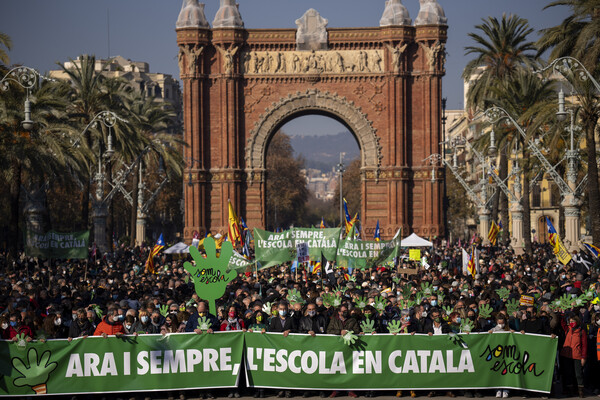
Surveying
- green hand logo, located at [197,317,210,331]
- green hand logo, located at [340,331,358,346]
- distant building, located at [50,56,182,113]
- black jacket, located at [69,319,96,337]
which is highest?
distant building, located at [50,56,182,113]

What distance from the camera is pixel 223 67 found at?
59562 millimetres

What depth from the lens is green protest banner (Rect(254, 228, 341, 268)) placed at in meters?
27.7

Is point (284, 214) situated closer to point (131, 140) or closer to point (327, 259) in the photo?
point (131, 140)

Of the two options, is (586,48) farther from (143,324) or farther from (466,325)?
(143,324)

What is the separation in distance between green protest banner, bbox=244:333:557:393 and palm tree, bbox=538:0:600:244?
669 inches

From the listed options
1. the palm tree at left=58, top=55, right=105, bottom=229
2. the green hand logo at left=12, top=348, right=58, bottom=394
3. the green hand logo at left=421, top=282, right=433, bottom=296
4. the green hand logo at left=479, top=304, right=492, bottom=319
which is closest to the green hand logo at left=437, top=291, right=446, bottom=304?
the green hand logo at left=421, top=282, right=433, bottom=296

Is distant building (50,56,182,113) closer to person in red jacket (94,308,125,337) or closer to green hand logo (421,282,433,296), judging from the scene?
green hand logo (421,282,433,296)

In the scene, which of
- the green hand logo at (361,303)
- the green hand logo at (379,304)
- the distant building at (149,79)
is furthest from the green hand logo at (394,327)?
the distant building at (149,79)

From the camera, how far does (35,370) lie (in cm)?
Answer: 1563

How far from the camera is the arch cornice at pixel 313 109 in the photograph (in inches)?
2354

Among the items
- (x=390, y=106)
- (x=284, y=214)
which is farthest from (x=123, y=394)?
(x=284, y=214)

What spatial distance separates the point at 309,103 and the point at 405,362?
147ft

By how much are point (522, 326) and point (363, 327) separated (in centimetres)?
277

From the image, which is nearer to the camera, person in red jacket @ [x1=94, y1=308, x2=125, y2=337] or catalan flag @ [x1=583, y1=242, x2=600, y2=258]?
person in red jacket @ [x1=94, y1=308, x2=125, y2=337]
